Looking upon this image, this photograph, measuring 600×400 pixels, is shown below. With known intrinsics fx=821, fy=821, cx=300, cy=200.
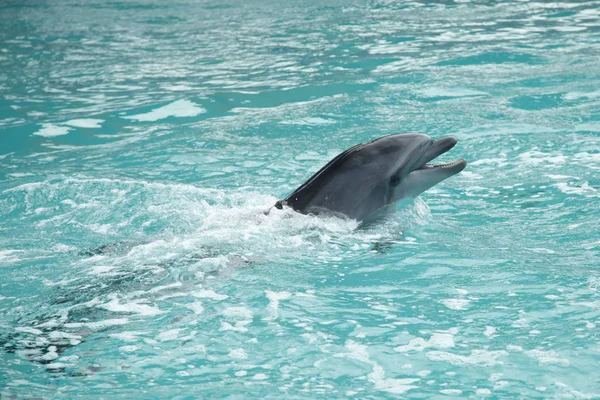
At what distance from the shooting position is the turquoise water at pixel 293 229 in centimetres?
529

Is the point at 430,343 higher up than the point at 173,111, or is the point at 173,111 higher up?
the point at 173,111

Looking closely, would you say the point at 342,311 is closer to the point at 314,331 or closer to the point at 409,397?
the point at 314,331

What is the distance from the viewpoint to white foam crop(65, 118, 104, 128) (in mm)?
12586

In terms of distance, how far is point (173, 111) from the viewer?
13.0 metres

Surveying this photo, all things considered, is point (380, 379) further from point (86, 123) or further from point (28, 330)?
point (86, 123)

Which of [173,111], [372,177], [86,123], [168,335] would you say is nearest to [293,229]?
[372,177]

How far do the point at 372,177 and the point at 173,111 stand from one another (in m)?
6.03

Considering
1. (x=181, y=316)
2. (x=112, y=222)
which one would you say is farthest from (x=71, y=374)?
(x=112, y=222)

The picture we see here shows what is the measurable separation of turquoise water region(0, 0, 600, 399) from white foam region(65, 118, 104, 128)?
48 millimetres

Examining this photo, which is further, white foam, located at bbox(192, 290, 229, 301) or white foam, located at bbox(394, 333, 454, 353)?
white foam, located at bbox(192, 290, 229, 301)

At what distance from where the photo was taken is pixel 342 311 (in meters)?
6.06

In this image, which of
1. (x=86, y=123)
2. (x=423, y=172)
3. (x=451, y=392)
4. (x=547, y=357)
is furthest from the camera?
(x=86, y=123)

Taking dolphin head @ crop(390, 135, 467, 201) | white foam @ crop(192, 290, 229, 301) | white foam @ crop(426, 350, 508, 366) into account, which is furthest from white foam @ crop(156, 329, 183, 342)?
dolphin head @ crop(390, 135, 467, 201)

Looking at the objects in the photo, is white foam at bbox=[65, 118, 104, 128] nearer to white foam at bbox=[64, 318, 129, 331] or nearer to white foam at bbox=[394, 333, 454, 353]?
white foam at bbox=[64, 318, 129, 331]
